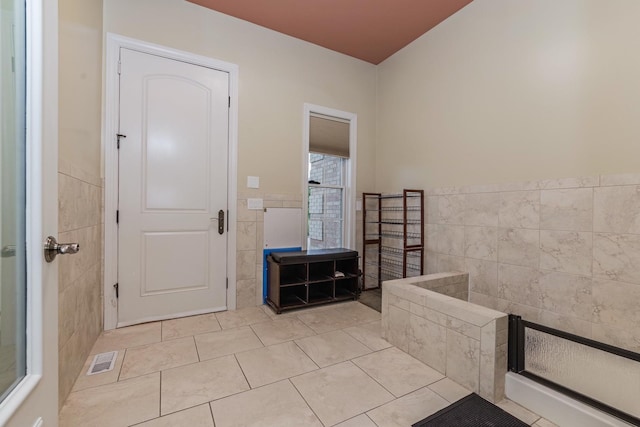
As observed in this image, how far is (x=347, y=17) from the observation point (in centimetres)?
284

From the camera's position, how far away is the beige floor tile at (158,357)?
1803 mm

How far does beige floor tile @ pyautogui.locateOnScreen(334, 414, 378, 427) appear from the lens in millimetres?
1360

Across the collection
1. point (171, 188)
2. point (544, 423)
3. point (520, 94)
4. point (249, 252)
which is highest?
point (520, 94)

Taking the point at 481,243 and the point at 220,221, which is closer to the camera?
the point at 481,243

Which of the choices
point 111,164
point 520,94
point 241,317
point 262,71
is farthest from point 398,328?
point 262,71

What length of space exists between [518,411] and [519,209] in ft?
4.79

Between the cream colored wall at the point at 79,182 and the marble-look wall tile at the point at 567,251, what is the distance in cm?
311

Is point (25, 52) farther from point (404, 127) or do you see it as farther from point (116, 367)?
point (404, 127)

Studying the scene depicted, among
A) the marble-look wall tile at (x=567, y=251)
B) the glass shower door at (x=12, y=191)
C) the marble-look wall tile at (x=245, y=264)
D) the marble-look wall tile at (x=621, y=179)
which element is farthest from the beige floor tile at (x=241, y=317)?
the marble-look wall tile at (x=621, y=179)

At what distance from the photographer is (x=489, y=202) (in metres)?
2.48

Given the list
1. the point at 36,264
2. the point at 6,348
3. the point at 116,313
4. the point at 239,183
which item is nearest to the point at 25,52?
the point at 36,264

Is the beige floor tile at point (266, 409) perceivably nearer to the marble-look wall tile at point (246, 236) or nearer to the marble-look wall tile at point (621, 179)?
the marble-look wall tile at point (246, 236)

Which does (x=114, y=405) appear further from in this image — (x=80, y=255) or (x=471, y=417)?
(x=471, y=417)

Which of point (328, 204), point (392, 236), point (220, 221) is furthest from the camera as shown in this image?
point (328, 204)
